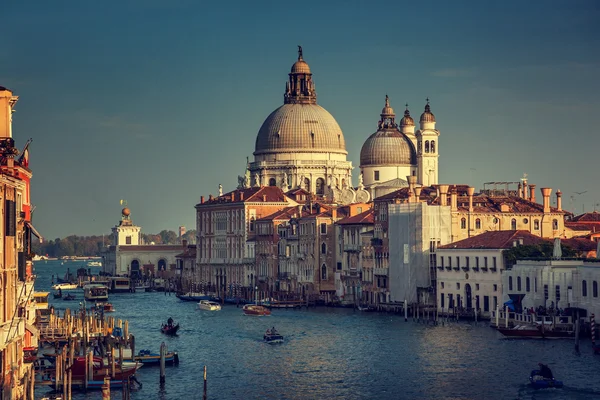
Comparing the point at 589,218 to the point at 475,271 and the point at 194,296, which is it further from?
the point at 194,296

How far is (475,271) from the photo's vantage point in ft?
251

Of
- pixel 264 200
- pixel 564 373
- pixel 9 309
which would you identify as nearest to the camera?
pixel 9 309

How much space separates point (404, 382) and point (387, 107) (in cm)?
7912

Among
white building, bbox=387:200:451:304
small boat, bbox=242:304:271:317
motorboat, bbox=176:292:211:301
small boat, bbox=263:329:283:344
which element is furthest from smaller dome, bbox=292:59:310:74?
small boat, bbox=263:329:283:344

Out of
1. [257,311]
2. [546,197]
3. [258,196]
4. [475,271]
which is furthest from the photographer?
[258,196]

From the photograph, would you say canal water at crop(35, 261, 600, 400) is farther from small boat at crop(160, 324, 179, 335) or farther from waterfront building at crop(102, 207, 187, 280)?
waterfront building at crop(102, 207, 187, 280)

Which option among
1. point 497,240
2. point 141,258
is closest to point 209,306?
point 497,240

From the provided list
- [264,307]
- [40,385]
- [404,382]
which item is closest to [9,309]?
[40,385]

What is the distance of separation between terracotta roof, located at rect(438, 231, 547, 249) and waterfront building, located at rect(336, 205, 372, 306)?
11655 millimetres

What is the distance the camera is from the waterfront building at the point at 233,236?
11825 cm

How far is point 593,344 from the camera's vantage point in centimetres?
5716

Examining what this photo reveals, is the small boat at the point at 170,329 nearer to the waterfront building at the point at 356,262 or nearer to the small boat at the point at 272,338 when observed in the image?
the small boat at the point at 272,338

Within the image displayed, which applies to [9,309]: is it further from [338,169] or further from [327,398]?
[338,169]

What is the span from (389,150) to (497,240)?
51491 mm
